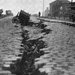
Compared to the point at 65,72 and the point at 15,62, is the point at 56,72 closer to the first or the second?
the point at 65,72

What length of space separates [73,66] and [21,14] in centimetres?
2186

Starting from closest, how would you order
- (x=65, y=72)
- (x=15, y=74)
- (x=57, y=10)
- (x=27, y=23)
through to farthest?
(x=65, y=72)
(x=15, y=74)
(x=27, y=23)
(x=57, y=10)

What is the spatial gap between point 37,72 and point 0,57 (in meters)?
2.15

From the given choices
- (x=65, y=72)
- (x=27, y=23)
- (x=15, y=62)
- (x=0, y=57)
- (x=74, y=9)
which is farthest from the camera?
(x=74, y=9)

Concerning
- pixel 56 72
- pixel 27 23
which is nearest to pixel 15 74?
pixel 56 72

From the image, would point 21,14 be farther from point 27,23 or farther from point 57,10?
point 57,10

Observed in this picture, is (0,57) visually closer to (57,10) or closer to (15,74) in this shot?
(15,74)

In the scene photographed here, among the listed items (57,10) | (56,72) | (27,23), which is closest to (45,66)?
(56,72)

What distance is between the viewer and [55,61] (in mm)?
6676

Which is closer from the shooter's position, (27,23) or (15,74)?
(15,74)

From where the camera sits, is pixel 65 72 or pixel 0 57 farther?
pixel 0 57

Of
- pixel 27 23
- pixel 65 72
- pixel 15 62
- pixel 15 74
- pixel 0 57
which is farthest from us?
pixel 27 23

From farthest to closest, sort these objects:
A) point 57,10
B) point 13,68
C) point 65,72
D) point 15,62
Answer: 1. point 57,10
2. point 15,62
3. point 13,68
4. point 65,72

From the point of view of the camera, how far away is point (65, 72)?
17.6 feet
